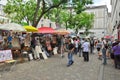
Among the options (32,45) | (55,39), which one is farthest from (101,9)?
(32,45)

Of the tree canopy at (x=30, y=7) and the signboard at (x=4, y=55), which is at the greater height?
the tree canopy at (x=30, y=7)

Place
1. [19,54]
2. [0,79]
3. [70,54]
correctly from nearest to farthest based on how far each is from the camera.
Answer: [0,79]
[70,54]
[19,54]

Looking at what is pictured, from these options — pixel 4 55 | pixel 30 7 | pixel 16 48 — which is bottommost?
pixel 16 48

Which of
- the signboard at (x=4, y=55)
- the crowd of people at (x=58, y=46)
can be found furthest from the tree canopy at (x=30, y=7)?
the signboard at (x=4, y=55)

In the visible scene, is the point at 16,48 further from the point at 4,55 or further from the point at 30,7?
the point at 30,7

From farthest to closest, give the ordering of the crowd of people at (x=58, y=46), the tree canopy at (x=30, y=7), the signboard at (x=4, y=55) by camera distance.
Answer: the tree canopy at (x=30, y=7) → the crowd of people at (x=58, y=46) → the signboard at (x=4, y=55)

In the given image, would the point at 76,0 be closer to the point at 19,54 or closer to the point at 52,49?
the point at 52,49

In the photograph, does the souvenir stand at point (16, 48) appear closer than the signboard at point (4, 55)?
No

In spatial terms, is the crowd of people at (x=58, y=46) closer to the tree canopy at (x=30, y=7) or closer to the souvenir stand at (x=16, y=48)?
the souvenir stand at (x=16, y=48)

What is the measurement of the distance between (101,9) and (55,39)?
6637 cm

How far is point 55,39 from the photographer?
27.9 meters

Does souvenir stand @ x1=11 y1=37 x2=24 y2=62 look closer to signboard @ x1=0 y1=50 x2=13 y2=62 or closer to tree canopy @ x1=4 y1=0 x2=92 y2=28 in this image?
signboard @ x1=0 y1=50 x2=13 y2=62

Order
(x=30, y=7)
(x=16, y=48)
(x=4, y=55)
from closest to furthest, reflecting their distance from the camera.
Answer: (x=4, y=55) → (x=16, y=48) → (x=30, y=7)

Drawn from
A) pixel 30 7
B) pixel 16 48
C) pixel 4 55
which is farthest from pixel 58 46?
pixel 30 7
